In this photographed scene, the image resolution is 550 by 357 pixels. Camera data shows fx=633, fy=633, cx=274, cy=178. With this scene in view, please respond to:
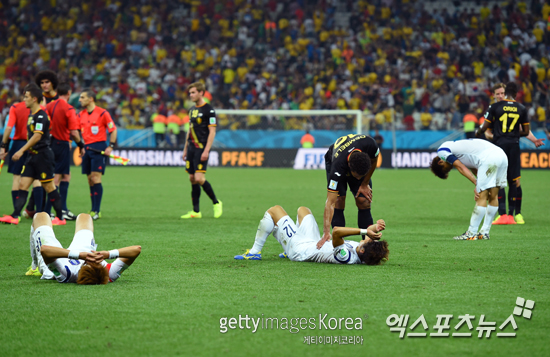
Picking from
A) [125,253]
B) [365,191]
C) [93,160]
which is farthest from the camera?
[93,160]

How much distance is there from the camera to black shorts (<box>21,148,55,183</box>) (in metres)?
9.45

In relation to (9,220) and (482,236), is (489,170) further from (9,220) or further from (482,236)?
(9,220)

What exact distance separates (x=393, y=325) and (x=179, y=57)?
29895 millimetres

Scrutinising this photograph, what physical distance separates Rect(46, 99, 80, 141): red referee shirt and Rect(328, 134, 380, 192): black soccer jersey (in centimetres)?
525

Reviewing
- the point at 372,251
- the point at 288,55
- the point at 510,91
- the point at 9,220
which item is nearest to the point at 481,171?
the point at 510,91

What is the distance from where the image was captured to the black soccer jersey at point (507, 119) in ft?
33.6

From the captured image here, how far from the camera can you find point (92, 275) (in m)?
5.34

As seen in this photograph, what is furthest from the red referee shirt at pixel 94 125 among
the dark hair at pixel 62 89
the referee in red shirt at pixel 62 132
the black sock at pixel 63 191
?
the black sock at pixel 63 191

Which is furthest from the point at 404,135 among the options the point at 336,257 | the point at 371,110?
the point at 336,257

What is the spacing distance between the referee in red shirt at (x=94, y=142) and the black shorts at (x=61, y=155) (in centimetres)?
28

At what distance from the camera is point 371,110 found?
28375 millimetres

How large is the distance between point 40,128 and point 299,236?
15.2ft

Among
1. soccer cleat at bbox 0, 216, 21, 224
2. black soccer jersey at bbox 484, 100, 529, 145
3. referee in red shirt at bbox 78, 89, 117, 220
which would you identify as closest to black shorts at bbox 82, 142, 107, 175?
referee in red shirt at bbox 78, 89, 117, 220

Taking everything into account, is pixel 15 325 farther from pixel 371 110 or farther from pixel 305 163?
pixel 371 110
